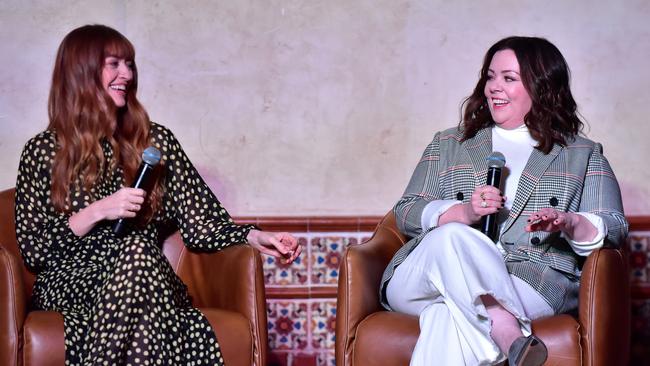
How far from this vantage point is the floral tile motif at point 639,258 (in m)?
3.83

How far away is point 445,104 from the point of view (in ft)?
12.6

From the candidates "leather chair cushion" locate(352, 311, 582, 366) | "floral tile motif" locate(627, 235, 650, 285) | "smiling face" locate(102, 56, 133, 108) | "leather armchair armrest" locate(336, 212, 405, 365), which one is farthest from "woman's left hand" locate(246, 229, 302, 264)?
"floral tile motif" locate(627, 235, 650, 285)

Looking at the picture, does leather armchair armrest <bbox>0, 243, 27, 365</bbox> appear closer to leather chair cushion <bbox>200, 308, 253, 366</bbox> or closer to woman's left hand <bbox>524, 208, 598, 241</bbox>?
leather chair cushion <bbox>200, 308, 253, 366</bbox>

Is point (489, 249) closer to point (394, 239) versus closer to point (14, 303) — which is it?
point (394, 239)

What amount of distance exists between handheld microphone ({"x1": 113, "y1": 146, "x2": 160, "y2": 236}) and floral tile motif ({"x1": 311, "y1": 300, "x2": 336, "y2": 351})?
3.86ft

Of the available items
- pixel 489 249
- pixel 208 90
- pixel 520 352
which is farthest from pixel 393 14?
pixel 520 352

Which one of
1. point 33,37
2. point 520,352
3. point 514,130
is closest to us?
point 520,352

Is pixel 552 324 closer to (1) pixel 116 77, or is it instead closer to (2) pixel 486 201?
(2) pixel 486 201

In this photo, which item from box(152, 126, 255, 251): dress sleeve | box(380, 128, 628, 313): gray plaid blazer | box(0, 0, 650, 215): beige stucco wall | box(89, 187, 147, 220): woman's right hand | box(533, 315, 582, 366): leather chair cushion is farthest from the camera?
box(0, 0, 650, 215): beige stucco wall

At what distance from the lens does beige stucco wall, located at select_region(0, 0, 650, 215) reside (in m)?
3.81

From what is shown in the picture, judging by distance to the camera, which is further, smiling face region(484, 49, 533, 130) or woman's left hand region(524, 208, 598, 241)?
smiling face region(484, 49, 533, 130)

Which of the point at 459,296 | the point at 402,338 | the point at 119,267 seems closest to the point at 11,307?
the point at 119,267

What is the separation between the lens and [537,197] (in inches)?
121

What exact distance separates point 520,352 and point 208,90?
1.81 m
